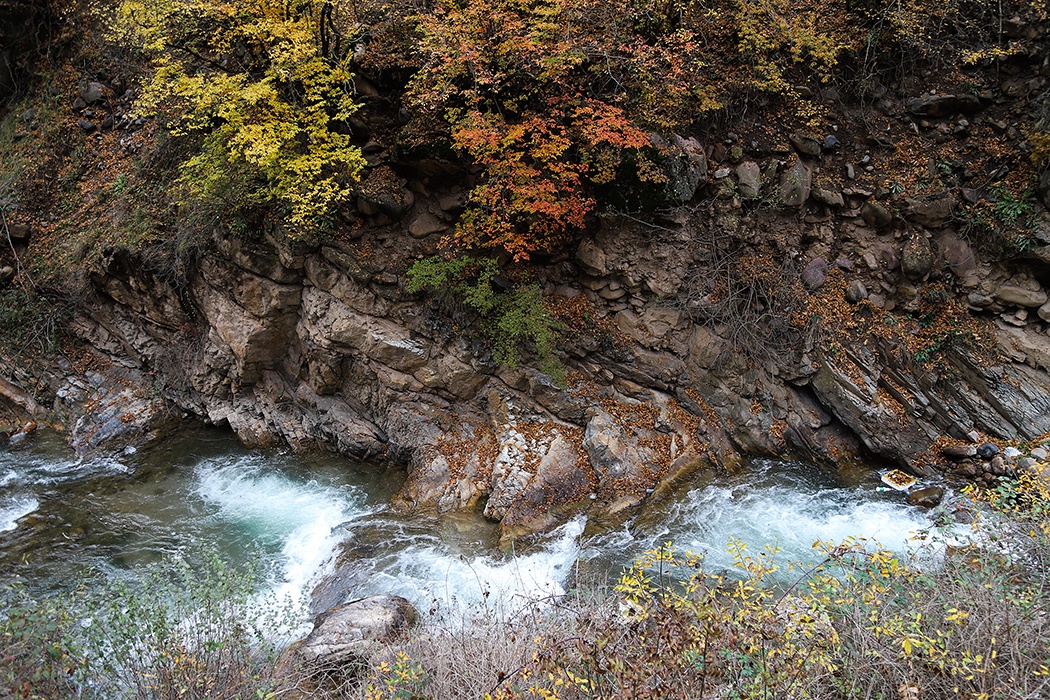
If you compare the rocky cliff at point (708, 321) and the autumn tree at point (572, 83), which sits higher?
the autumn tree at point (572, 83)

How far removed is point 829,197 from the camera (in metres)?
9.02

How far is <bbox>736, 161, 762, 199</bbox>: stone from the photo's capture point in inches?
358

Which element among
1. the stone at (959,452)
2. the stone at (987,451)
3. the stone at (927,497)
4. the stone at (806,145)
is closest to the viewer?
the stone at (927,497)

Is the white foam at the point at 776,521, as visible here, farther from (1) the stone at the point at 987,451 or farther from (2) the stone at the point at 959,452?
(1) the stone at the point at 987,451

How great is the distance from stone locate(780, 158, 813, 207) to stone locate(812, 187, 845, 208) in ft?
0.49

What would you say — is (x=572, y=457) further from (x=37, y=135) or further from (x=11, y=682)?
(x=37, y=135)

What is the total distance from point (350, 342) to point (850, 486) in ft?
25.7

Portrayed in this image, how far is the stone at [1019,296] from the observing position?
8109 mm

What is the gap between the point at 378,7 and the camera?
29.0 feet

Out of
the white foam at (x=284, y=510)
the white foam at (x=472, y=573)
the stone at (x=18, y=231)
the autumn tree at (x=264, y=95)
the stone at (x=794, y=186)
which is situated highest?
the autumn tree at (x=264, y=95)

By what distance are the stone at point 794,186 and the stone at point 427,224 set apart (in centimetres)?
535

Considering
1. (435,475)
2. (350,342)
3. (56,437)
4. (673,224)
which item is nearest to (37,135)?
(56,437)

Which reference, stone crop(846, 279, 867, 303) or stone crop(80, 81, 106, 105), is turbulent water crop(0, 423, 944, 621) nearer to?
stone crop(846, 279, 867, 303)

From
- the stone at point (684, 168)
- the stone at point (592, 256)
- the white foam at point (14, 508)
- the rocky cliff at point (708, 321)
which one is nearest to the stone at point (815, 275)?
the rocky cliff at point (708, 321)
